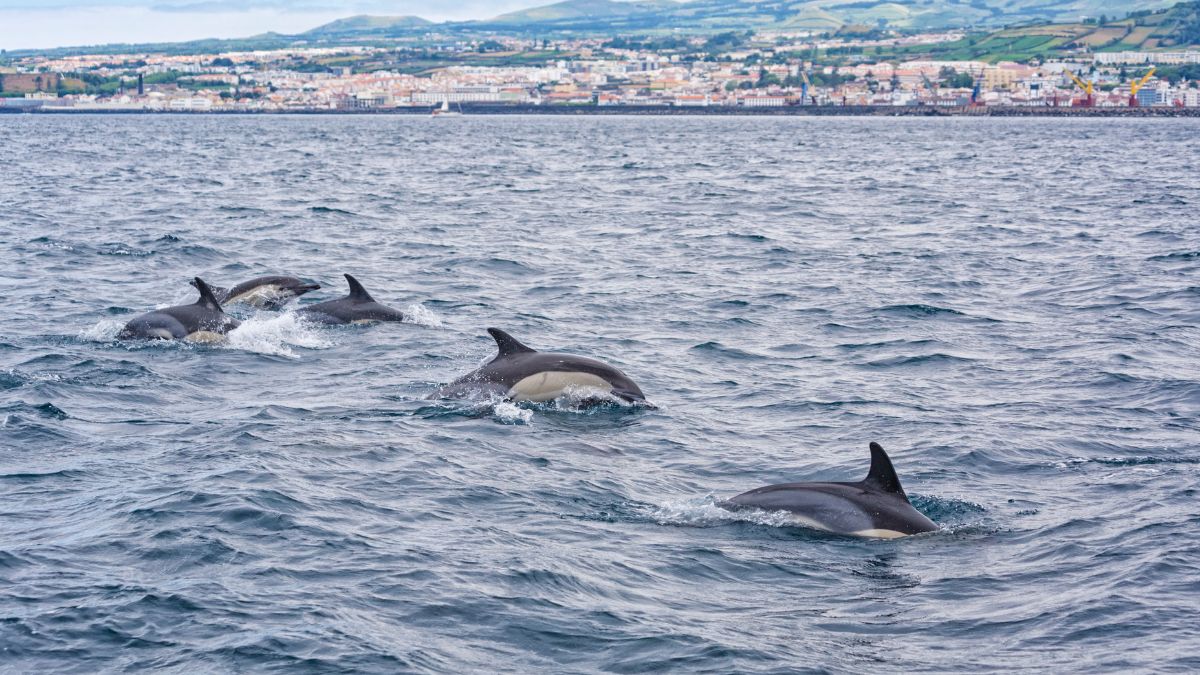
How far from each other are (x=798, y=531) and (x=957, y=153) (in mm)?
84327

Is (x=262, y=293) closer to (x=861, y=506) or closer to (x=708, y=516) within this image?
(x=708, y=516)

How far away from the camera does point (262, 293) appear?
23562 millimetres

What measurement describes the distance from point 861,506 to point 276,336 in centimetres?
1094

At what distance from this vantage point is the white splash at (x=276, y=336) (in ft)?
65.4

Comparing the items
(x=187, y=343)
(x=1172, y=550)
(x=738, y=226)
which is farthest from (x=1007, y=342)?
(x=738, y=226)

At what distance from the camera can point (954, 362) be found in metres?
19.9

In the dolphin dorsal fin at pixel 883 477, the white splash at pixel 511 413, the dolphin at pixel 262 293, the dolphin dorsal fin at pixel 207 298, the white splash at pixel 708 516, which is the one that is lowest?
the white splash at pixel 708 516

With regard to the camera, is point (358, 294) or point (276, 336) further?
point (358, 294)

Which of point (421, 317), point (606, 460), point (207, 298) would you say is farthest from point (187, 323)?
point (606, 460)

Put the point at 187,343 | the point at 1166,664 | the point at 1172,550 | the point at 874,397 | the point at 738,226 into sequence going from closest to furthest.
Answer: the point at 1166,664, the point at 1172,550, the point at 874,397, the point at 187,343, the point at 738,226

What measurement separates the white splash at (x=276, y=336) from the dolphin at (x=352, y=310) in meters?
0.38

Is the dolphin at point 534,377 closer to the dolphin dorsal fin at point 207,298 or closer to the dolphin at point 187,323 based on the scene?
the dolphin at point 187,323

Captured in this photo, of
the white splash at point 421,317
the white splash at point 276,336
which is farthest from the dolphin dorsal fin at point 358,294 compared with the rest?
the white splash at point 276,336

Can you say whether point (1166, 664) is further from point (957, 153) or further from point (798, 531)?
point (957, 153)
